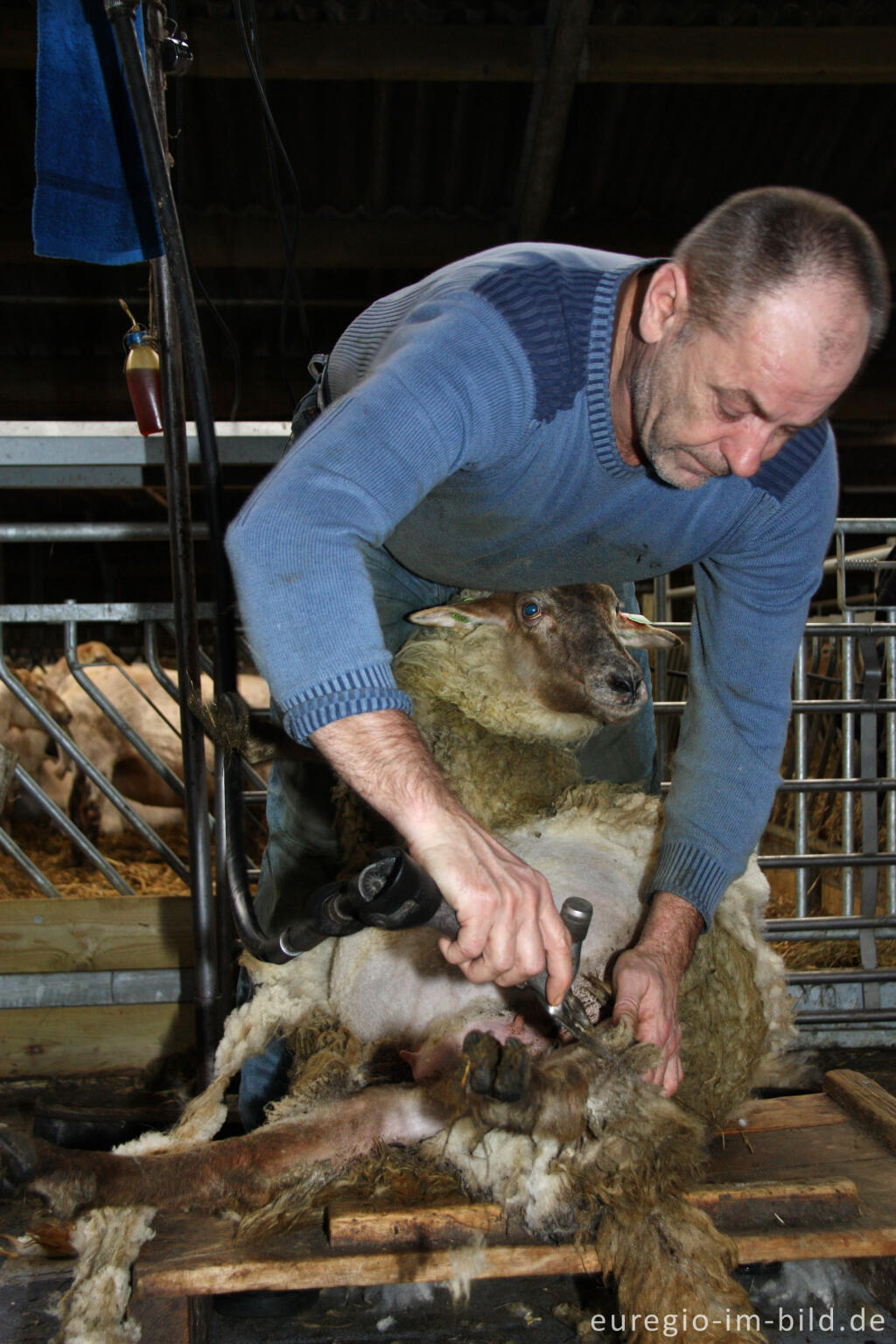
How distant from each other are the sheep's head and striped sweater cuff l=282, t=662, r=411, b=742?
111 cm

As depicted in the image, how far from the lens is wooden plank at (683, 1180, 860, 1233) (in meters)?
1.40

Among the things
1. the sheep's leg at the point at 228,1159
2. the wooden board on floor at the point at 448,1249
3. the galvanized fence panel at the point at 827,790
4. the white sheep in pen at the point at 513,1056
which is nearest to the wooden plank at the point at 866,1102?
the white sheep in pen at the point at 513,1056

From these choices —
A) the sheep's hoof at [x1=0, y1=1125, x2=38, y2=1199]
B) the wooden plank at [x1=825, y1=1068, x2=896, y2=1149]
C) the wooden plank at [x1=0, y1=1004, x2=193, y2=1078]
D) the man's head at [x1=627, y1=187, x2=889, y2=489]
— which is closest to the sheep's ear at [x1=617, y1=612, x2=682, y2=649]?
the man's head at [x1=627, y1=187, x2=889, y2=489]

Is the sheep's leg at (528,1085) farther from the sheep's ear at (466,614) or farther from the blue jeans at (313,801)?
the sheep's ear at (466,614)

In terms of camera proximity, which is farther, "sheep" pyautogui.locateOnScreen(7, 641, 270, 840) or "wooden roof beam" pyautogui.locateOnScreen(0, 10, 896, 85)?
"sheep" pyautogui.locateOnScreen(7, 641, 270, 840)

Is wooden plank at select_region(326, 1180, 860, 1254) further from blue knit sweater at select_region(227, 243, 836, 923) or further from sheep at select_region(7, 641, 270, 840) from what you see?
sheep at select_region(7, 641, 270, 840)

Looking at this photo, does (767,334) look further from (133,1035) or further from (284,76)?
(284,76)

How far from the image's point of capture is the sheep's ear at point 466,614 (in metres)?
2.24

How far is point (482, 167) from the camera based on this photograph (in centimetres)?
531

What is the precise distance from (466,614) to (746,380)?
1031 mm

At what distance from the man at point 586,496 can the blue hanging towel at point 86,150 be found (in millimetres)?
804

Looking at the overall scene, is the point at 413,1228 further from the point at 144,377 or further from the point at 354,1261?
the point at 144,377

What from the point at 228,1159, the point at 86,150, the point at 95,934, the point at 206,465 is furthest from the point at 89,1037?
the point at 86,150

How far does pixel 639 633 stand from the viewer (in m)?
2.46
